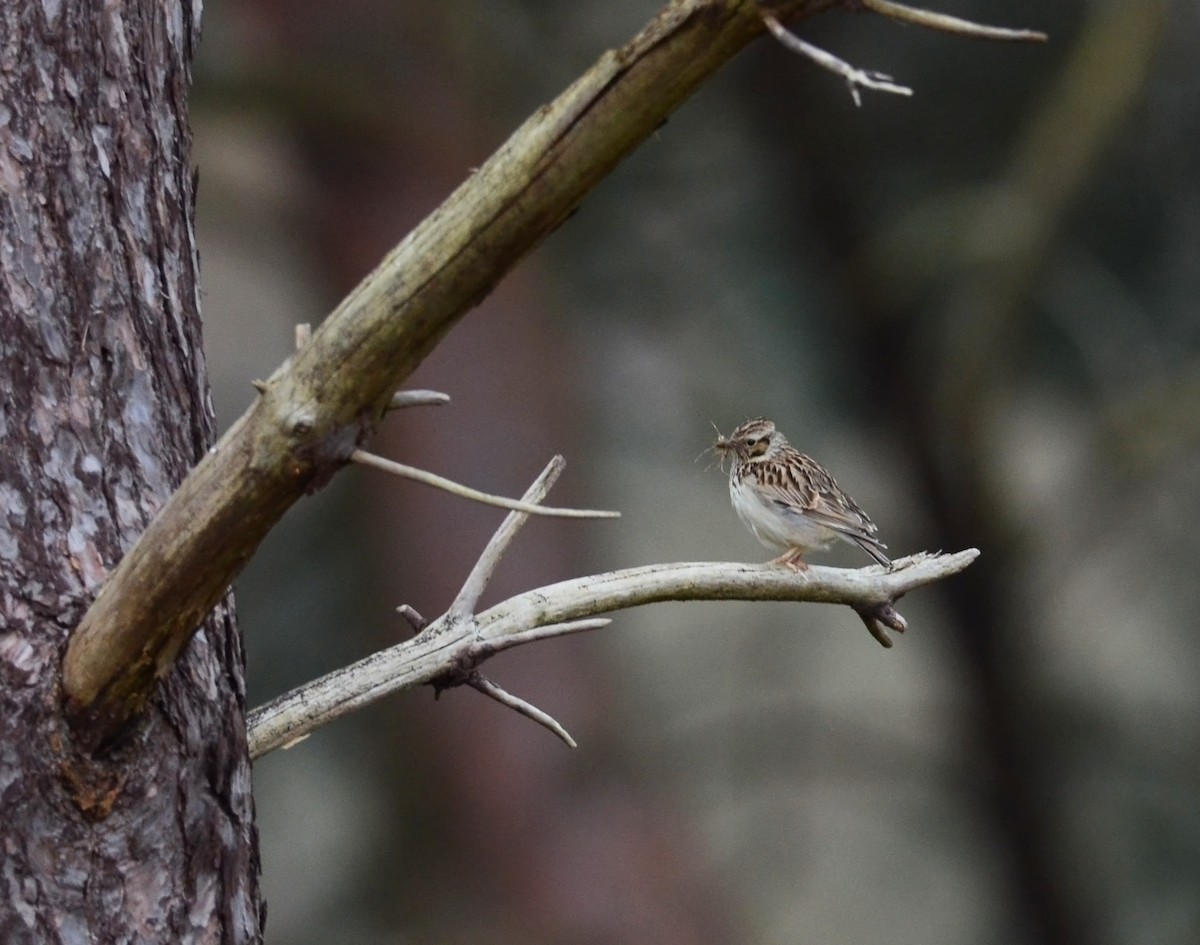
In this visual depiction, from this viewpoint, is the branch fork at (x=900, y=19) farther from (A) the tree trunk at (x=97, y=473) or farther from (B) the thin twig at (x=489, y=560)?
(A) the tree trunk at (x=97, y=473)

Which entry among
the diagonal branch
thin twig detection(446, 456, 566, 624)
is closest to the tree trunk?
the diagonal branch

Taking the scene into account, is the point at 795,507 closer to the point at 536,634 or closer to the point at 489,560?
the point at 489,560

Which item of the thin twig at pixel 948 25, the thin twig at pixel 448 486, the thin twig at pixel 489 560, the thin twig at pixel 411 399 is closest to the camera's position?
the thin twig at pixel 948 25

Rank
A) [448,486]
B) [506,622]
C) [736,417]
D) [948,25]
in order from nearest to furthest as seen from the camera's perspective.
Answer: [948,25]
[448,486]
[506,622]
[736,417]

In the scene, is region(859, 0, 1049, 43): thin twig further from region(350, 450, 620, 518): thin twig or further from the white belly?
the white belly

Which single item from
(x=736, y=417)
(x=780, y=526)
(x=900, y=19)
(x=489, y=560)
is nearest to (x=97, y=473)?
(x=489, y=560)

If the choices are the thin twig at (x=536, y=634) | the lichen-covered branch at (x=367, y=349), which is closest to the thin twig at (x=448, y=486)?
the lichen-covered branch at (x=367, y=349)
